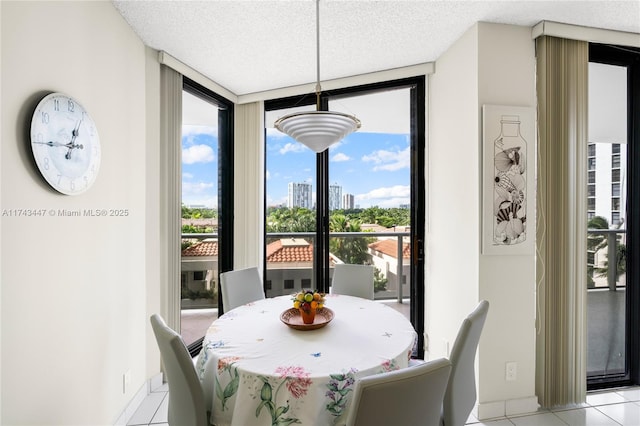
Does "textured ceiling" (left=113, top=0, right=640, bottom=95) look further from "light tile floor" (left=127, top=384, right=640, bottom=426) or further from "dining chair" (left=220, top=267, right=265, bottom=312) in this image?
"light tile floor" (left=127, top=384, right=640, bottom=426)

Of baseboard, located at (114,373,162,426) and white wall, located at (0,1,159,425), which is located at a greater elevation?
white wall, located at (0,1,159,425)

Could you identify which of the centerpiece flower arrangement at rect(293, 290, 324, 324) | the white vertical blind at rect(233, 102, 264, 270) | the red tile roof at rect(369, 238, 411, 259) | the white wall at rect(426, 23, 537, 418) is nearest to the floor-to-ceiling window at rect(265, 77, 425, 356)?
the red tile roof at rect(369, 238, 411, 259)

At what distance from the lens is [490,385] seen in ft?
6.85

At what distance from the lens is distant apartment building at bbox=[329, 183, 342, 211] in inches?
122

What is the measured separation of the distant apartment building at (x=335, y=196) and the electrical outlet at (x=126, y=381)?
6.92ft

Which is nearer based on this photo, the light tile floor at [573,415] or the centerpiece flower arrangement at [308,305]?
the centerpiece flower arrangement at [308,305]

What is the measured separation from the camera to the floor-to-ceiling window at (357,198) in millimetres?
2898

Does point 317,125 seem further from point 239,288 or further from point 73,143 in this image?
point 239,288

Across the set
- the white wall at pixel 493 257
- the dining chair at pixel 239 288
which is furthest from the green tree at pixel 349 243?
the white wall at pixel 493 257

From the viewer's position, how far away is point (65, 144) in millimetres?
1481

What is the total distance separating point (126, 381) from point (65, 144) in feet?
5.17

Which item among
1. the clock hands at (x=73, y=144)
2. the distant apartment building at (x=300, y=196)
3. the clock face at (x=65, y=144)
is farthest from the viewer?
the distant apartment building at (x=300, y=196)

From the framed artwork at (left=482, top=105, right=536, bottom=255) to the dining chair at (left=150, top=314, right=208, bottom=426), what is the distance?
1.86 meters

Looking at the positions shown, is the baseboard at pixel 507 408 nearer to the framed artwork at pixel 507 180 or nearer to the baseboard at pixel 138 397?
the framed artwork at pixel 507 180
